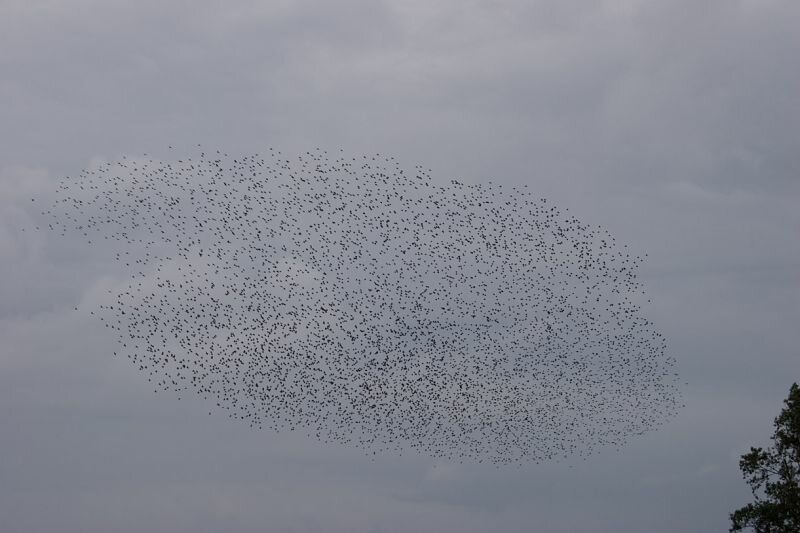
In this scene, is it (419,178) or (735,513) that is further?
(735,513)

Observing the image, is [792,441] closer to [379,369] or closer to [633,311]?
[633,311]

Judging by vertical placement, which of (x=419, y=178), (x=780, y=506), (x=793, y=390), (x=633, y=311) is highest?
(x=419, y=178)

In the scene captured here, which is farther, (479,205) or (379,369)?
(379,369)

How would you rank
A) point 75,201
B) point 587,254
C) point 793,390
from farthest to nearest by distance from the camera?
1. point 793,390
2. point 587,254
3. point 75,201

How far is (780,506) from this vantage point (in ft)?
245

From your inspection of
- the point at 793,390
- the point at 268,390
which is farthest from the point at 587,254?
the point at 268,390

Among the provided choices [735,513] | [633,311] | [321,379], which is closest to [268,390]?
[321,379]

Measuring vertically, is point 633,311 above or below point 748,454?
above

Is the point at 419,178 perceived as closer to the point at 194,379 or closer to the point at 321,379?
the point at 321,379

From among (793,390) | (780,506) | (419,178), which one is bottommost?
(780,506)

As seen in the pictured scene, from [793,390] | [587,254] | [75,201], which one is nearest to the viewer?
[75,201]

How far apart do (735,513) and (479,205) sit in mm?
28603

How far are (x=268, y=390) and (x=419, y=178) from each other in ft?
67.7

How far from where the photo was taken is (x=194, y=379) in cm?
8119
